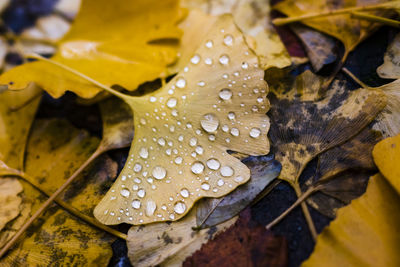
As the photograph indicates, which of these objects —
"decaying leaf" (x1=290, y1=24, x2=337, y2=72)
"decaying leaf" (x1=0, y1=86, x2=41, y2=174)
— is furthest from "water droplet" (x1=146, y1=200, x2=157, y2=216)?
"decaying leaf" (x1=290, y1=24, x2=337, y2=72)

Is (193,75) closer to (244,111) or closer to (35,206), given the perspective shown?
(244,111)

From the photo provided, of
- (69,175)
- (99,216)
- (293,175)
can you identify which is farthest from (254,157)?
(69,175)

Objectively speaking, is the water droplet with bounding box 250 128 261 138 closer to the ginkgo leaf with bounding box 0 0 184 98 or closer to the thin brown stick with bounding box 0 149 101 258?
the ginkgo leaf with bounding box 0 0 184 98

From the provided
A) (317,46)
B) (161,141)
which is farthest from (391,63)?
(161,141)

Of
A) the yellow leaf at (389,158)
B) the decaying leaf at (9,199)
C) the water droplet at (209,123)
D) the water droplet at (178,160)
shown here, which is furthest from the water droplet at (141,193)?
the yellow leaf at (389,158)

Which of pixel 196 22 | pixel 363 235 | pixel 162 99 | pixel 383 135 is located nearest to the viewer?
pixel 363 235

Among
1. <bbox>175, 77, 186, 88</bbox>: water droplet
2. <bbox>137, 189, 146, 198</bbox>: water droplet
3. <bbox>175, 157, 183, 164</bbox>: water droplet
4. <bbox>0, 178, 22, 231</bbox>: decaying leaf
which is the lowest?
<bbox>0, 178, 22, 231</bbox>: decaying leaf

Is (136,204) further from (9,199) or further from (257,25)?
(257,25)
